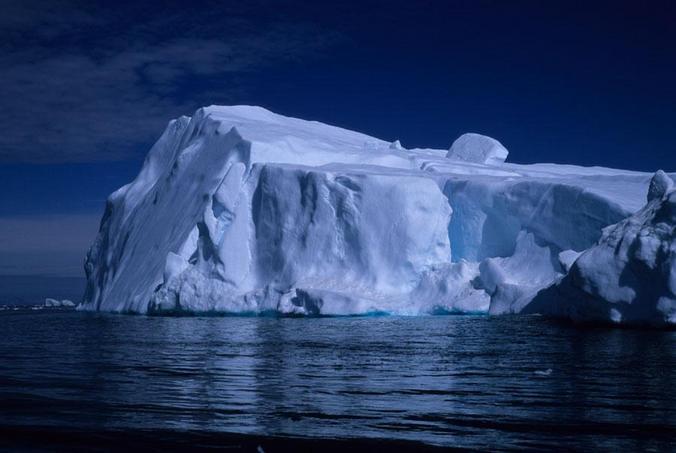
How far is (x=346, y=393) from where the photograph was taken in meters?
6.95

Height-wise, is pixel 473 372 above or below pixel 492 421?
below

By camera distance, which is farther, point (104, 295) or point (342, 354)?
point (104, 295)

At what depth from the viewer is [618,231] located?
53.4ft

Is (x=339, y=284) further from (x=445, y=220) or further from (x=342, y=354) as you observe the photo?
(x=342, y=354)

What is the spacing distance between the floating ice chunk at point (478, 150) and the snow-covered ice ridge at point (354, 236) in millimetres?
7814

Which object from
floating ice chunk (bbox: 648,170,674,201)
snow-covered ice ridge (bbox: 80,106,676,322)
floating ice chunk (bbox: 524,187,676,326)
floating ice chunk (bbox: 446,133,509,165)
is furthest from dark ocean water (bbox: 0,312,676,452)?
floating ice chunk (bbox: 446,133,509,165)

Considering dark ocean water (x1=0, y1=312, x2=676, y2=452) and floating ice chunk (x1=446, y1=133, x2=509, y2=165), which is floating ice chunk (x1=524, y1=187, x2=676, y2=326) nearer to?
→ dark ocean water (x1=0, y1=312, x2=676, y2=452)

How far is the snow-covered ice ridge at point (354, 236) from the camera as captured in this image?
70.9ft

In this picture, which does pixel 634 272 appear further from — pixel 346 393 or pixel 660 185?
pixel 346 393

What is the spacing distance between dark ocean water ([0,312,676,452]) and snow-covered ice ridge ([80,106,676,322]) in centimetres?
802

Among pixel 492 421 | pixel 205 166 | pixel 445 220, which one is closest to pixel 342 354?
pixel 492 421

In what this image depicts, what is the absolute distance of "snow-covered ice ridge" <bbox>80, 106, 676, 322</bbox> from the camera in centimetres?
2161

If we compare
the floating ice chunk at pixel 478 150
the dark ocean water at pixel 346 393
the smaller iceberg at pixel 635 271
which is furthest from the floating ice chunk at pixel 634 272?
the floating ice chunk at pixel 478 150

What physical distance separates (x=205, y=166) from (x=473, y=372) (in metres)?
21.6
